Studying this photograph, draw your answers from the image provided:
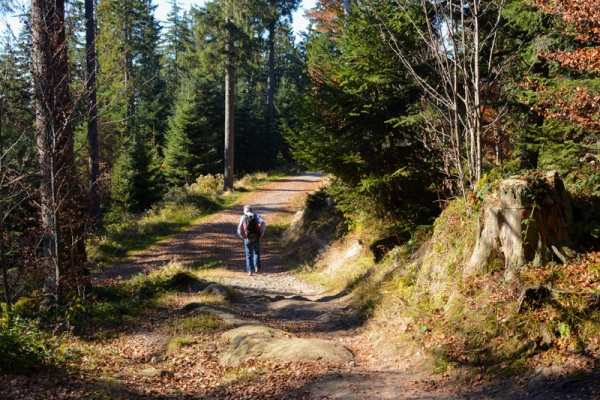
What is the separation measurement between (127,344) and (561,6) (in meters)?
8.45

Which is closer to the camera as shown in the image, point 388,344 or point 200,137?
point 388,344

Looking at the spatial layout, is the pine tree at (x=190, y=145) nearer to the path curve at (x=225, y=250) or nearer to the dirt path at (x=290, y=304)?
the path curve at (x=225, y=250)

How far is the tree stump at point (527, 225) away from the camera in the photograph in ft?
20.6

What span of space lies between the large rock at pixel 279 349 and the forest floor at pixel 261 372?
125mm

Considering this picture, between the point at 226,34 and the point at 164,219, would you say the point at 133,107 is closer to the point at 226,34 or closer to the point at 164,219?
the point at 226,34

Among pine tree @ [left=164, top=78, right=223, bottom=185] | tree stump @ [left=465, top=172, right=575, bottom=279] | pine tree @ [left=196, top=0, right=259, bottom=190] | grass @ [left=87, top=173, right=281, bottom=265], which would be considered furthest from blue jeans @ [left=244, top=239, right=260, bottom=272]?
pine tree @ [left=164, top=78, right=223, bottom=185]

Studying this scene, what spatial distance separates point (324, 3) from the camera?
32906 millimetres

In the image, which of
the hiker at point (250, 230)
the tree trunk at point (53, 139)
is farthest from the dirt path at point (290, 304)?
the tree trunk at point (53, 139)

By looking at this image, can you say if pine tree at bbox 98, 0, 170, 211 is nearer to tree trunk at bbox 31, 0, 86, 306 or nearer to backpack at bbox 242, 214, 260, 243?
backpack at bbox 242, 214, 260, 243

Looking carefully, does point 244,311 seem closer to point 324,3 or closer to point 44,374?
point 44,374

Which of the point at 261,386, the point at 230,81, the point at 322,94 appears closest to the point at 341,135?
the point at 322,94

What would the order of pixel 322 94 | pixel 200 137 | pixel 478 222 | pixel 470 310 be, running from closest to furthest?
pixel 470 310 < pixel 478 222 < pixel 322 94 < pixel 200 137

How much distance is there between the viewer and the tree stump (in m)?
6.29

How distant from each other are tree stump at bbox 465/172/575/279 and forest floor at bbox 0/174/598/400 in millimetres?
1758
